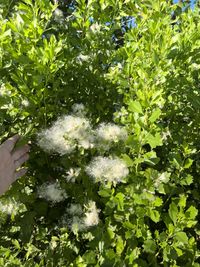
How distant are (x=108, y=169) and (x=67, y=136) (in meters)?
0.19

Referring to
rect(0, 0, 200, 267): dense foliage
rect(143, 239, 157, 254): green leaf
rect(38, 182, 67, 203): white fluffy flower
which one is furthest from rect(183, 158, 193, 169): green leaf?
rect(38, 182, 67, 203): white fluffy flower

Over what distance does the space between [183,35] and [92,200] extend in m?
0.76

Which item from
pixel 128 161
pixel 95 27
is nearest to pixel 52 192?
pixel 128 161

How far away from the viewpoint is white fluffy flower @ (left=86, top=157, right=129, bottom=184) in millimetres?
1591

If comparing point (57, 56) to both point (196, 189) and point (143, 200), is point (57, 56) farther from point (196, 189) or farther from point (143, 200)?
point (196, 189)

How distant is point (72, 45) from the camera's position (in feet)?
6.92

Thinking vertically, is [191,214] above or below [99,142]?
below

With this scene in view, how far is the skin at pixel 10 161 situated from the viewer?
163 cm

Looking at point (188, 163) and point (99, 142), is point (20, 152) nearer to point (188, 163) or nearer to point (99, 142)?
point (99, 142)

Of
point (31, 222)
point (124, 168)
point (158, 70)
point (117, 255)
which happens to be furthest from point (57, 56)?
point (117, 255)

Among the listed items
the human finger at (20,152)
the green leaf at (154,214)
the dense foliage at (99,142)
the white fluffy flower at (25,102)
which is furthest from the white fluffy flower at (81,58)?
the green leaf at (154,214)

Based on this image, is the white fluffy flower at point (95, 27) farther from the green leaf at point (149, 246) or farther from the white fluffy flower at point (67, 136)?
the green leaf at point (149, 246)

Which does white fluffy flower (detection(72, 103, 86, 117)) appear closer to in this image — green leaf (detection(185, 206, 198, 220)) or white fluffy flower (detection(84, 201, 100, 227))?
white fluffy flower (detection(84, 201, 100, 227))

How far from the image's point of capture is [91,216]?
1.67 metres
